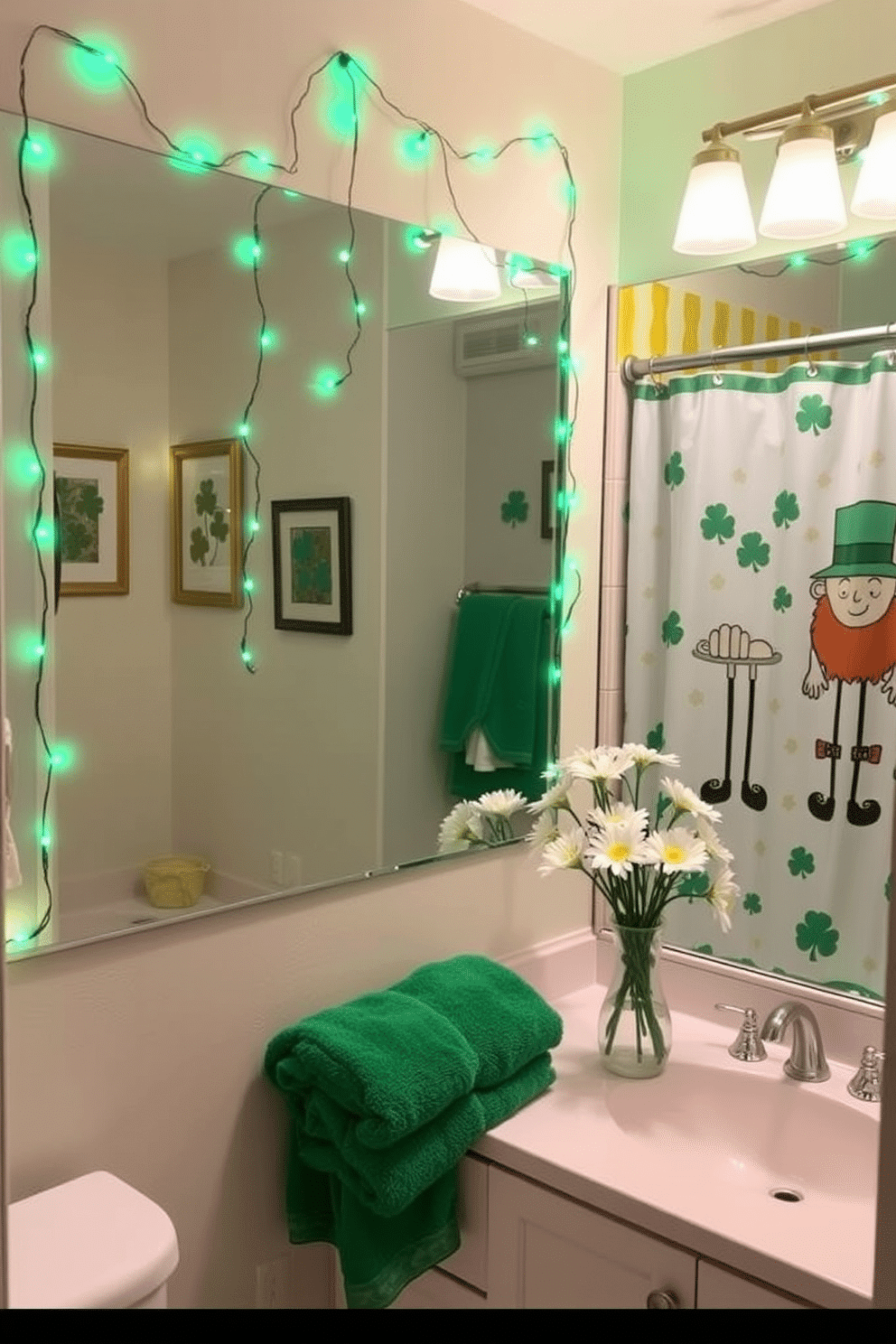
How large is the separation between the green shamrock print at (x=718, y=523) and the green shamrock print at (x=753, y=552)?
3cm

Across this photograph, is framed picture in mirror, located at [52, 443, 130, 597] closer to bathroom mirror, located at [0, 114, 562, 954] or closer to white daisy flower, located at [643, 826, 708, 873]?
bathroom mirror, located at [0, 114, 562, 954]

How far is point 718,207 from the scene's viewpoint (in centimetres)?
196

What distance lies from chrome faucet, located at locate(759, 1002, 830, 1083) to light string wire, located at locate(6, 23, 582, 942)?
73 centimetres

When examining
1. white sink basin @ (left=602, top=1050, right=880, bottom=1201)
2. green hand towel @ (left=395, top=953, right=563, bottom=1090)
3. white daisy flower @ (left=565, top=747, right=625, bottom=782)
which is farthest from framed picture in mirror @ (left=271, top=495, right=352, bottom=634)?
white sink basin @ (left=602, top=1050, right=880, bottom=1201)

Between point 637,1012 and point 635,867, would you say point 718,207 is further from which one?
point 637,1012

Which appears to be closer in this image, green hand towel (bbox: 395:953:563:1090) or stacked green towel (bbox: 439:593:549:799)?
green hand towel (bbox: 395:953:563:1090)

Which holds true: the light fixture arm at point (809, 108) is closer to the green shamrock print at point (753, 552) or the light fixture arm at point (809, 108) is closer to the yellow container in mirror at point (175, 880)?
the green shamrock print at point (753, 552)

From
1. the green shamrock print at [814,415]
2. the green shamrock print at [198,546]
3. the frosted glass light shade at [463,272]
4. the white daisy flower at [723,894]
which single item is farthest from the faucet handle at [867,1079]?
the frosted glass light shade at [463,272]

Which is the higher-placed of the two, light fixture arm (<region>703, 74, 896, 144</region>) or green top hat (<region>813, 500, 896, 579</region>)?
light fixture arm (<region>703, 74, 896, 144</region>)

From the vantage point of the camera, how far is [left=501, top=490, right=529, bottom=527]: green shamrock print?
211 centimetres

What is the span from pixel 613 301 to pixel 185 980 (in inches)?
56.9

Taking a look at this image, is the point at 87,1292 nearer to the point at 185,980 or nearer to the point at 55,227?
the point at 185,980

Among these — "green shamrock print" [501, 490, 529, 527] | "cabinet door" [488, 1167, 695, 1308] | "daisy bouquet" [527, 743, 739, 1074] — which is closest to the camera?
"cabinet door" [488, 1167, 695, 1308]
